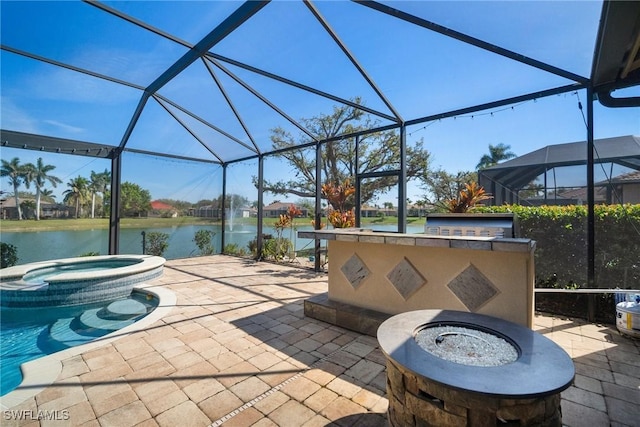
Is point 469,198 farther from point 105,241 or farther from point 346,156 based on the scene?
point 105,241

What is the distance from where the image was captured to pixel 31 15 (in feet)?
11.8

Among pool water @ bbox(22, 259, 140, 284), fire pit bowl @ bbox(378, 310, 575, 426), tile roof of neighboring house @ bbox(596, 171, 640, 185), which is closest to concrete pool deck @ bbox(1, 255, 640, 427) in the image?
fire pit bowl @ bbox(378, 310, 575, 426)

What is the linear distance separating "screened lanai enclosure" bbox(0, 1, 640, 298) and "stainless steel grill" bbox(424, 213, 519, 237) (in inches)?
47.1

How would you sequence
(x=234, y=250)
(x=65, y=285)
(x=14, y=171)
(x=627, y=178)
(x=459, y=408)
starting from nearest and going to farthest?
(x=459, y=408) < (x=627, y=178) < (x=65, y=285) < (x=14, y=171) < (x=234, y=250)

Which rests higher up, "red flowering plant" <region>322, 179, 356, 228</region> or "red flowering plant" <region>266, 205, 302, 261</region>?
"red flowering plant" <region>322, 179, 356, 228</region>

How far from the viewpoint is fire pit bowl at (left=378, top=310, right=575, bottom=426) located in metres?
1.30

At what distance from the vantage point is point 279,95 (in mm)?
5898

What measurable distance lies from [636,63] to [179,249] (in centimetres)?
1109

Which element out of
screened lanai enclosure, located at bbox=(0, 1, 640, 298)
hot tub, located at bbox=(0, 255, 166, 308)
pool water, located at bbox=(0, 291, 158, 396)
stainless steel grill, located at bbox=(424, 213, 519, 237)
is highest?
screened lanai enclosure, located at bbox=(0, 1, 640, 298)

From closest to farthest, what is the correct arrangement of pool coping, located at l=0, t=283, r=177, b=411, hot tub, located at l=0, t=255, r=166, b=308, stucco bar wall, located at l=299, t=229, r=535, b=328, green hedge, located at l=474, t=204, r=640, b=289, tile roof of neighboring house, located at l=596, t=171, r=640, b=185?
pool coping, located at l=0, t=283, r=177, b=411
stucco bar wall, located at l=299, t=229, r=535, b=328
green hedge, located at l=474, t=204, r=640, b=289
tile roof of neighboring house, located at l=596, t=171, r=640, b=185
hot tub, located at l=0, t=255, r=166, b=308

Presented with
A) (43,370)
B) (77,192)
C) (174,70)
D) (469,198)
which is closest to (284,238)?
(174,70)

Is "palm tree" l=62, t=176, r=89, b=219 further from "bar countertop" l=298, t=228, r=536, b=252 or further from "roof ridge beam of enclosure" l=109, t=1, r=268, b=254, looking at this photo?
"bar countertop" l=298, t=228, r=536, b=252

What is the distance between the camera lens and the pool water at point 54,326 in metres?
3.48

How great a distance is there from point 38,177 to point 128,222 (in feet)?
7.48
